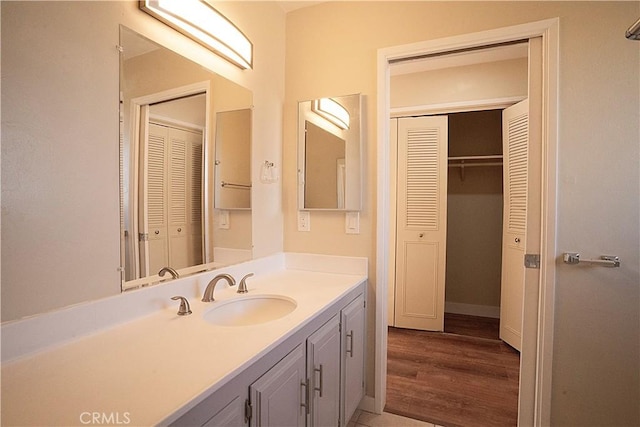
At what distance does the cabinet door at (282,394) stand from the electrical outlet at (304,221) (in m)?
0.98

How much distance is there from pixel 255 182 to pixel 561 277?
167 centimetres

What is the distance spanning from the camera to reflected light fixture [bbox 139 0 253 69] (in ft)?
4.05

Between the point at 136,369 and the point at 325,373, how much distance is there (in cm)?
80

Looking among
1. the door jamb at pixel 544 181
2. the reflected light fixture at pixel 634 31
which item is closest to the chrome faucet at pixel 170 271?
the door jamb at pixel 544 181

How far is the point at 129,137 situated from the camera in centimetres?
114

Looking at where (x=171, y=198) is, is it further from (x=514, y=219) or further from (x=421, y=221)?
(x=514, y=219)

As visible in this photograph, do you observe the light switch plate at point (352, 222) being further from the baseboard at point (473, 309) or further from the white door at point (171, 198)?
the baseboard at point (473, 309)

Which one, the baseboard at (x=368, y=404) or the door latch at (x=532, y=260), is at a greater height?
the door latch at (x=532, y=260)

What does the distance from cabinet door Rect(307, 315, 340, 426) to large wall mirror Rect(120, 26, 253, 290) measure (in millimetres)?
635

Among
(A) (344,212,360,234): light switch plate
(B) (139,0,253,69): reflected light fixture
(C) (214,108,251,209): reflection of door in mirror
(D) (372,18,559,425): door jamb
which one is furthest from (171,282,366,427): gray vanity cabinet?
(B) (139,0,253,69): reflected light fixture

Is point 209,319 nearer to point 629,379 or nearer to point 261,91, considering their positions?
point 261,91

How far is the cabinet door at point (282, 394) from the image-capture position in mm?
939

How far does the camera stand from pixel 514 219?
2.64 meters

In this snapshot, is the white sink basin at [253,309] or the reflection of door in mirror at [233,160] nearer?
the white sink basin at [253,309]
